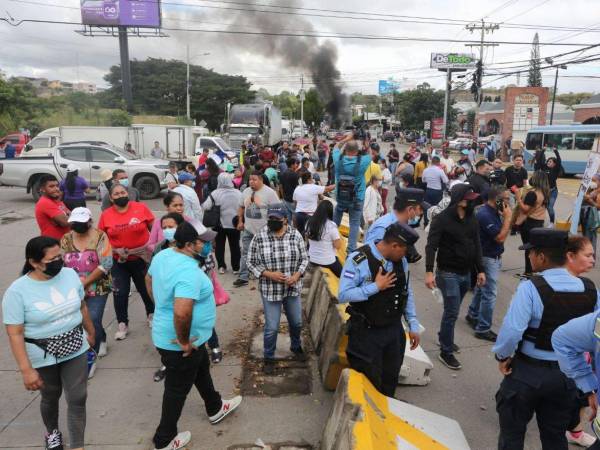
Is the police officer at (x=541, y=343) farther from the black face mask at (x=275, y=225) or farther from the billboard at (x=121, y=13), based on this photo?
the billboard at (x=121, y=13)

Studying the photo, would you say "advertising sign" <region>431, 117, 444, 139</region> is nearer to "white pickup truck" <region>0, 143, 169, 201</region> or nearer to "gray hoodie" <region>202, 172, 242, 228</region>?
"white pickup truck" <region>0, 143, 169, 201</region>

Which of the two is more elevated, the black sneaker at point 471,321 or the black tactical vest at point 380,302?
the black tactical vest at point 380,302

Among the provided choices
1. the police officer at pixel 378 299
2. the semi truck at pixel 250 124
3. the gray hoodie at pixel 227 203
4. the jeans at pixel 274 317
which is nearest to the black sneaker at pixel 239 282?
the gray hoodie at pixel 227 203

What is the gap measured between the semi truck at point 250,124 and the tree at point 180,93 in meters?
25.3

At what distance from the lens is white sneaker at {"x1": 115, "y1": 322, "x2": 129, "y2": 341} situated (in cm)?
516

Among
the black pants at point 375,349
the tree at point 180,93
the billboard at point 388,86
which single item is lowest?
the black pants at point 375,349

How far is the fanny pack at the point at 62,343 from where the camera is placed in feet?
9.42

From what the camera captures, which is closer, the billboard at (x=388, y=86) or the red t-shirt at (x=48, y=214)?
the red t-shirt at (x=48, y=214)

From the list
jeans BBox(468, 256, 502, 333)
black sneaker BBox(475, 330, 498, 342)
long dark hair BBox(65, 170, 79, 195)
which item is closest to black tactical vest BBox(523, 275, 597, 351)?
jeans BBox(468, 256, 502, 333)

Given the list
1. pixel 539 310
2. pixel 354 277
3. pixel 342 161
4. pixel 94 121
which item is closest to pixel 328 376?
pixel 354 277

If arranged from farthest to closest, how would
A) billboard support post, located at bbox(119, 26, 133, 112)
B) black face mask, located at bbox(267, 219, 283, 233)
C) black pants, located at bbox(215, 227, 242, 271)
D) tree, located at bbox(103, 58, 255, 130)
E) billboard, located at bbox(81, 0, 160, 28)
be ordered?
tree, located at bbox(103, 58, 255, 130)
billboard support post, located at bbox(119, 26, 133, 112)
billboard, located at bbox(81, 0, 160, 28)
black pants, located at bbox(215, 227, 242, 271)
black face mask, located at bbox(267, 219, 283, 233)

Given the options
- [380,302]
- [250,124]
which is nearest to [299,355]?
[380,302]

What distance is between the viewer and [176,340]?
121 inches

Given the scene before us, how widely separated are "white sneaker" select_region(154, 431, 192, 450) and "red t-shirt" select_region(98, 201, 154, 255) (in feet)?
7.11
